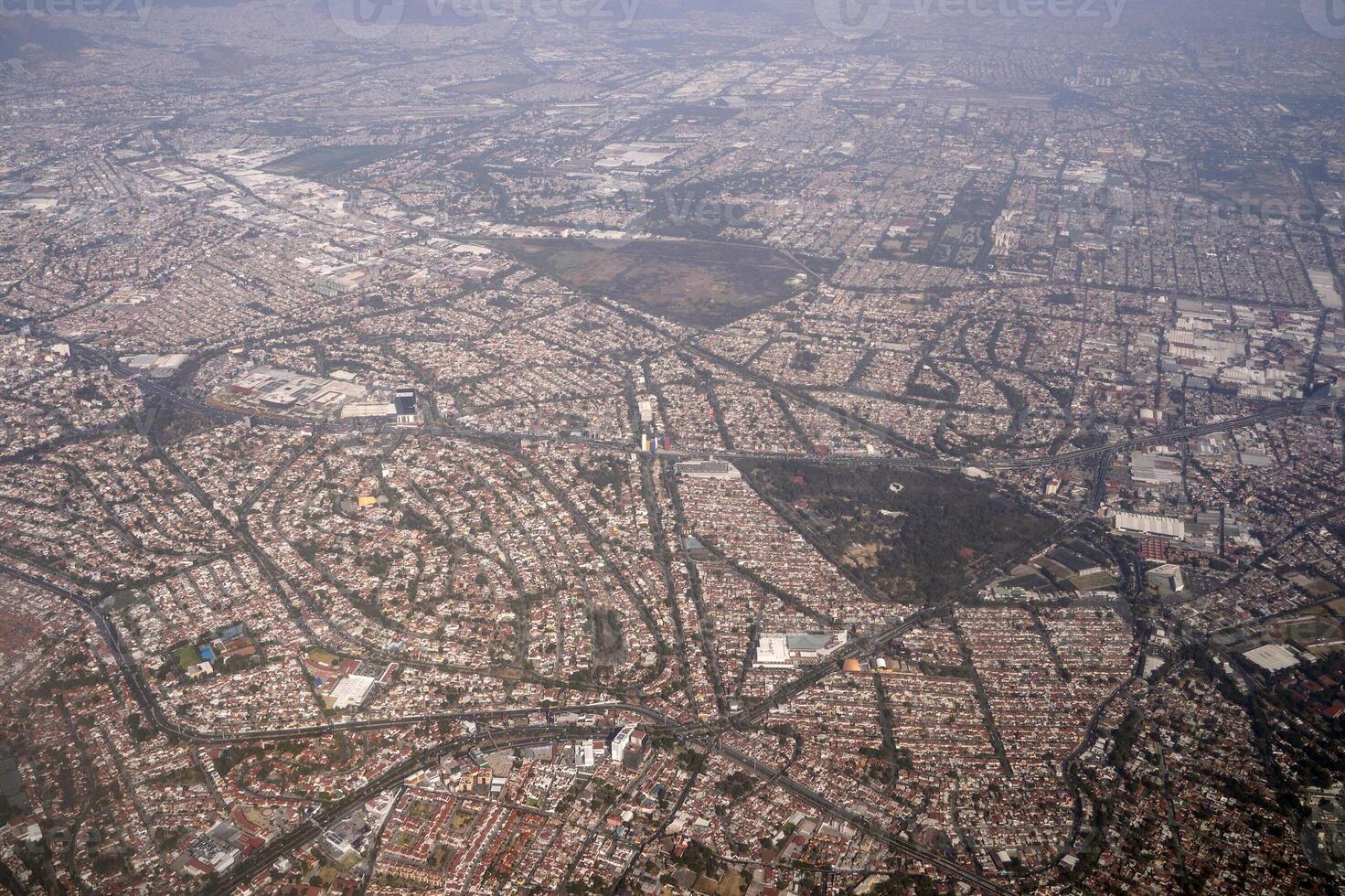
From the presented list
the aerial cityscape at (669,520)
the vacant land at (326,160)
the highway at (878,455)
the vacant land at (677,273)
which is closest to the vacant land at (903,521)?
the aerial cityscape at (669,520)

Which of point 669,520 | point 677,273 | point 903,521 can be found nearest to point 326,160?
point 677,273

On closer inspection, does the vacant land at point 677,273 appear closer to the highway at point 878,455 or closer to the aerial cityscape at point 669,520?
the aerial cityscape at point 669,520

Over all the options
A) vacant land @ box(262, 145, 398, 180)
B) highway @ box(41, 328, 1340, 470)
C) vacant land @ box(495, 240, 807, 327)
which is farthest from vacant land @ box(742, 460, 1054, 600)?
vacant land @ box(262, 145, 398, 180)

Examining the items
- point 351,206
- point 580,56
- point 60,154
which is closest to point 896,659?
point 351,206

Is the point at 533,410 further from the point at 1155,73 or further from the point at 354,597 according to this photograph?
the point at 1155,73

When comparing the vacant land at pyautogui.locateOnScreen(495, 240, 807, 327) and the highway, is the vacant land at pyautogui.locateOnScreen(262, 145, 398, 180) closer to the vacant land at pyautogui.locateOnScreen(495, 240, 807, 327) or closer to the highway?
the vacant land at pyautogui.locateOnScreen(495, 240, 807, 327)

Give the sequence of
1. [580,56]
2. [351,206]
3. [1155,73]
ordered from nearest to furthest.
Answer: [351,206]
[1155,73]
[580,56]
